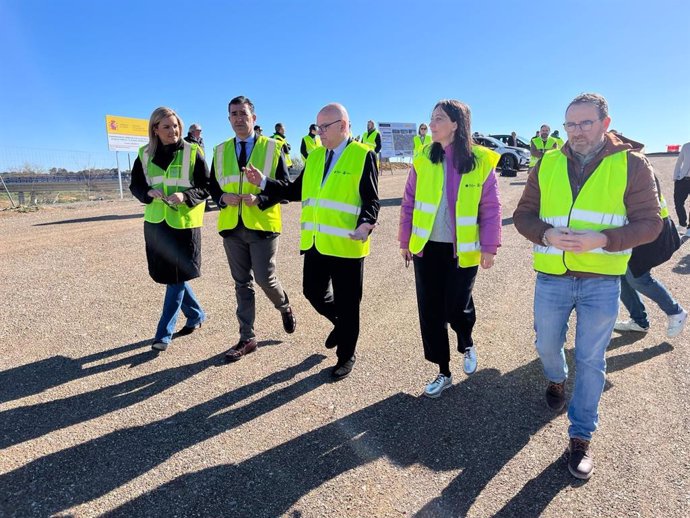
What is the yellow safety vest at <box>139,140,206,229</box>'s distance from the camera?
→ 389 cm

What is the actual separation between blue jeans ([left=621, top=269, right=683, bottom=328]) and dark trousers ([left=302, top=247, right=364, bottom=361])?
2.46 metres

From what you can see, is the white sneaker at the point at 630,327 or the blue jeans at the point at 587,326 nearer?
the blue jeans at the point at 587,326

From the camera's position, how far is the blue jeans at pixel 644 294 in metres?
3.94

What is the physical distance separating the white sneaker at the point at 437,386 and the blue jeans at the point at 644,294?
6.57ft

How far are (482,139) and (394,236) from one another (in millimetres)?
15013

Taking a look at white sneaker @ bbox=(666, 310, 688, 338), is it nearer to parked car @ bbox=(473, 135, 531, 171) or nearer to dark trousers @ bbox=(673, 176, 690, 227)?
dark trousers @ bbox=(673, 176, 690, 227)

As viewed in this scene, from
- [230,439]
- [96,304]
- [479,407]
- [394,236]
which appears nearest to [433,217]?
[479,407]

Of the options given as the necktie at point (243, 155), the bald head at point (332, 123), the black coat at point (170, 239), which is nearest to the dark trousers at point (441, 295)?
the bald head at point (332, 123)

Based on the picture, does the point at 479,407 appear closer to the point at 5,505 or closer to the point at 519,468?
the point at 519,468

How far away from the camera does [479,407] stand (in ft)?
10.2

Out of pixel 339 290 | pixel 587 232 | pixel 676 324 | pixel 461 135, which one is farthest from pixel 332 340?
pixel 676 324

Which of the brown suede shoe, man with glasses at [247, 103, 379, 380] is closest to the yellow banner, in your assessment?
man with glasses at [247, 103, 379, 380]

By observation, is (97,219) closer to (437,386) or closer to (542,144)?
(437,386)

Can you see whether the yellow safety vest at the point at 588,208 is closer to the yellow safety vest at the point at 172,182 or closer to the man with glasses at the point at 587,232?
the man with glasses at the point at 587,232
